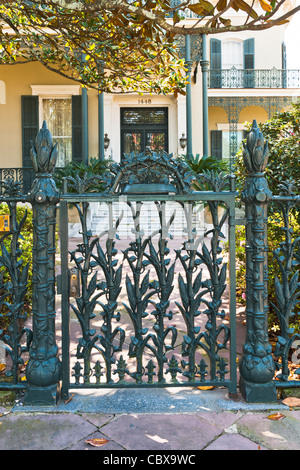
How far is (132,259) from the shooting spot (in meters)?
2.66

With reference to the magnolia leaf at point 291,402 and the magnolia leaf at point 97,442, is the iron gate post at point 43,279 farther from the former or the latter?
the magnolia leaf at point 291,402

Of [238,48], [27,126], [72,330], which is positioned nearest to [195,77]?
[27,126]

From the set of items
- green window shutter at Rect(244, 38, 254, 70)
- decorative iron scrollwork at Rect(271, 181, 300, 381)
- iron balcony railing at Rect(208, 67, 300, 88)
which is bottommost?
decorative iron scrollwork at Rect(271, 181, 300, 381)

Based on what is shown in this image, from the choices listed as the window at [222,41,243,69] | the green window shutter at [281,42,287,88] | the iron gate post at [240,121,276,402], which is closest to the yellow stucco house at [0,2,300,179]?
the green window shutter at [281,42,287,88]

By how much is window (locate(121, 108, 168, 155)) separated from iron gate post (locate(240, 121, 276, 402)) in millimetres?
13773

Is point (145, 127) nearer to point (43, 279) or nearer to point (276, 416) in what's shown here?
point (43, 279)

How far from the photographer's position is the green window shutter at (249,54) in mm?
21688

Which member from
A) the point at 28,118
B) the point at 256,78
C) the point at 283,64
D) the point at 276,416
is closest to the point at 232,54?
the point at 256,78

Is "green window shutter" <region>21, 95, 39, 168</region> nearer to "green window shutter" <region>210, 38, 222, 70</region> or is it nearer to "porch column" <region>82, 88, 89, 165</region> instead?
"porch column" <region>82, 88, 89, 165</region>

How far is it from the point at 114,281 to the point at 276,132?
11.8 feet

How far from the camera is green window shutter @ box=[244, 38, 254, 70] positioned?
21.7 meters

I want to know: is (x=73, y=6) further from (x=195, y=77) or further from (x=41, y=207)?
(x=195, y=77)

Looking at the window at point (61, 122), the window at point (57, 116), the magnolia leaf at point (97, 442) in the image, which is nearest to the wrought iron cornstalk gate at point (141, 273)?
the magnolia leaf at point (97, 442)
